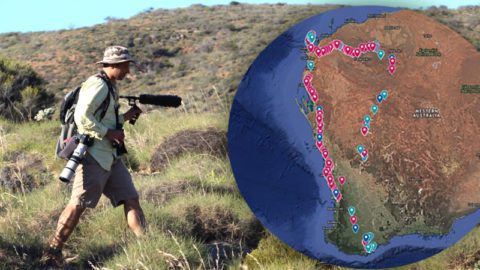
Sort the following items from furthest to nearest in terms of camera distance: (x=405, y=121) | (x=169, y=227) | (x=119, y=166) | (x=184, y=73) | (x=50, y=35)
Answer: (x=50, y=35)
(x=184, y=73)
(x=169, y=227)
(x=119, y=166)
(x=405, y=121)

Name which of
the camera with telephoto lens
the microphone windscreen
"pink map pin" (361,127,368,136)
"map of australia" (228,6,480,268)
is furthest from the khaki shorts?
"pink map pin" (361,127,368,136)

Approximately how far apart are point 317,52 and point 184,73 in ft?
104

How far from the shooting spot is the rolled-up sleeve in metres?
4.93

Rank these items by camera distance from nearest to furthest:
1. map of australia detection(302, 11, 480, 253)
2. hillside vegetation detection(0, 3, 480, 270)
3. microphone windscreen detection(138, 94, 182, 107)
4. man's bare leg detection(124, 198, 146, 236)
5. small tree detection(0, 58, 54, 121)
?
map of australia detection(302, 11, 480, 253) → hillside vegetation detection(0, 3, 480, 270) → man's bare leg detection(124, 198, 146, 236) → microphone windscreen detection(138, 94, 182, 107) → small tree detection(0, 58, 54, 121)

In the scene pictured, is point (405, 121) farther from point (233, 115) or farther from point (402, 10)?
point (233, 115)

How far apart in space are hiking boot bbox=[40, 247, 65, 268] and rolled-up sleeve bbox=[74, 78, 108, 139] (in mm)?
1004

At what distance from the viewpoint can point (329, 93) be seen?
191 inches

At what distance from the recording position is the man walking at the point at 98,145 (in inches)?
196

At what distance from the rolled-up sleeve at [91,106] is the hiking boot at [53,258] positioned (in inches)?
39.5

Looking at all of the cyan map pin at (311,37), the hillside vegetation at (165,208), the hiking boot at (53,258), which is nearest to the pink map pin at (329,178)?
the hillside vegetation at (165,208)

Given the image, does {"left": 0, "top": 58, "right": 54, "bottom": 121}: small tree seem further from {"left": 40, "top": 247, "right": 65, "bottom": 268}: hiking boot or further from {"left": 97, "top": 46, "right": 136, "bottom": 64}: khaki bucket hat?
{"left": 97, "top": 46, "right": 136, "bottom": 64}: khaki bucket hat

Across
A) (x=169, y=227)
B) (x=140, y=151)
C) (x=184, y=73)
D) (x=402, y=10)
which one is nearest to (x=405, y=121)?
(x=402, y=10)

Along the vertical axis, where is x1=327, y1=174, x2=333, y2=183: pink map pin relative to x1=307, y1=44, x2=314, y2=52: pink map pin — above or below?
below

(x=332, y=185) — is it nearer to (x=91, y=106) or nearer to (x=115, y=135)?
(x=115, y=135)
